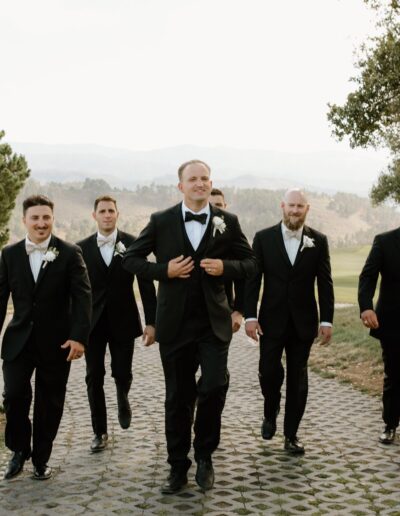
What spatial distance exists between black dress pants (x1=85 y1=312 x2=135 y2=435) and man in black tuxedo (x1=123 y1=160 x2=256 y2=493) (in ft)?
5.24

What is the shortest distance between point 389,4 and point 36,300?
351 inches

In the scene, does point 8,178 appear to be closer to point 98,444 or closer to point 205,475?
point 98,444

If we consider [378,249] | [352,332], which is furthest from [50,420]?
[352,332]

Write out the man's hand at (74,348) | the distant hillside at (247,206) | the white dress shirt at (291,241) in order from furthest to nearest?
the distant hillside at (247,206)
the white dress shirt at (291,241)
the man's hand at (74,348)

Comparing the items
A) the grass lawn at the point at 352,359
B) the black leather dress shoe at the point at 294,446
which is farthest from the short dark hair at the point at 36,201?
the grass lawn at the point at 352,359

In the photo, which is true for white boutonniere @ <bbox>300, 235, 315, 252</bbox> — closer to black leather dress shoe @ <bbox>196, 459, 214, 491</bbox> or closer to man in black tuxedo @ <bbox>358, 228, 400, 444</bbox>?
man in black tuxedo @ <bbox>358, 228, 400, 444</bbox>

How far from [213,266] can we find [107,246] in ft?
7.20

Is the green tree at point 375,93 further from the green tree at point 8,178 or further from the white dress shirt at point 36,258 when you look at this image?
the green tree at point 8,178

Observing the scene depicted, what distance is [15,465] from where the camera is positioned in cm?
672

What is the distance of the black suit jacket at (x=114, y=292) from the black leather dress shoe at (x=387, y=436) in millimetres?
2596

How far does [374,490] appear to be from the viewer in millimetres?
6180

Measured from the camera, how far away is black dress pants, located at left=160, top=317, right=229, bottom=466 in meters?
6.30

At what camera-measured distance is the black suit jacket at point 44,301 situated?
6652mm

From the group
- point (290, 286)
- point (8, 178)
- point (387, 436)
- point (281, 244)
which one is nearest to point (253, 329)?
point (290, 286)
